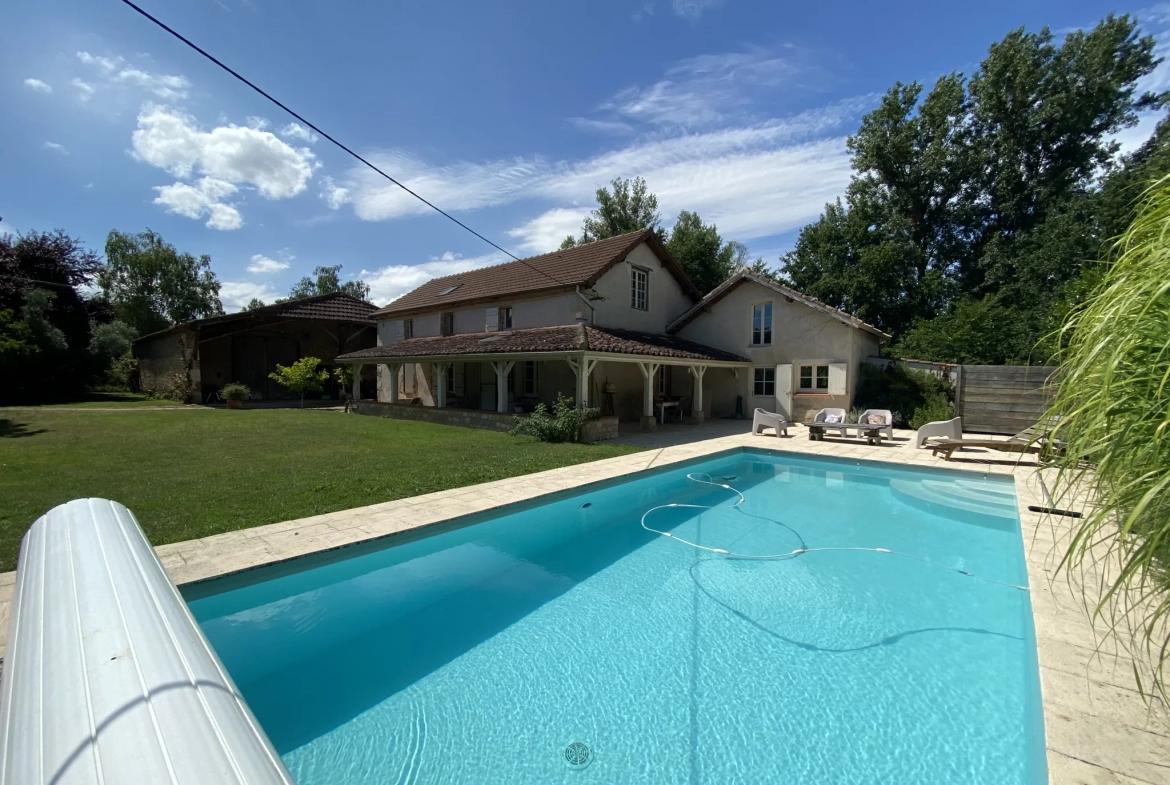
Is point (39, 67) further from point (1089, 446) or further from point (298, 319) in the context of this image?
point (298, 319)

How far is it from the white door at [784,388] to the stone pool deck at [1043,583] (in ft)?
23.0

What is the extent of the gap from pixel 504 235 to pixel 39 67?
8.73 metres

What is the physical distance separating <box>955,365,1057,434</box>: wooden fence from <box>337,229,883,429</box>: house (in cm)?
351

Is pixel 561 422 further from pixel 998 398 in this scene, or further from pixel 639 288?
pixel 998 398

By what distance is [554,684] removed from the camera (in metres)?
3.81

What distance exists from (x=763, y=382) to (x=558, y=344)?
9391 millimetres

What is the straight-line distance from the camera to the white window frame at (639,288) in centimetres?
1850

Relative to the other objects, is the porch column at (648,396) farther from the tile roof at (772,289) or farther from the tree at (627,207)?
the tree at (627,207)

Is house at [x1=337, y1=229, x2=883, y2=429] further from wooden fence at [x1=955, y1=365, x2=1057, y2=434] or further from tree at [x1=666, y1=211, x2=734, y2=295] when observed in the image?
tree at [x1=666, y1=211, x2=734, y2=295]

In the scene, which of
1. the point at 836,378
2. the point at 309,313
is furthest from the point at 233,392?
the point at 836,378

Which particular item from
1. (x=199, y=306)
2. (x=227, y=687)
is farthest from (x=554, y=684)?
(x=199, y=306)

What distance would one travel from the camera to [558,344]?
13484mm

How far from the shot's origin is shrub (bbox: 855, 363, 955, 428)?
1523 centimetres

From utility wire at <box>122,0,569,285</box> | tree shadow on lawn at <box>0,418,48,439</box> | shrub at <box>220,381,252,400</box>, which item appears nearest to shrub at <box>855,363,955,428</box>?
utility wire at <box>122,0,569,285</box>
